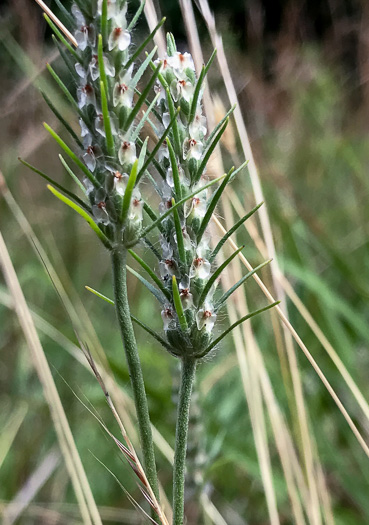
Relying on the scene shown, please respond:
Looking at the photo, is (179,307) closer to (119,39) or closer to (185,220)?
(185,220)

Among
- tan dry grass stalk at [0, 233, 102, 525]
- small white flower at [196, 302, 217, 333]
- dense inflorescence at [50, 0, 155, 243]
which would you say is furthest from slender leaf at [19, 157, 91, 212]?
tan dry grass stalk at [0, 233, 102, 525]

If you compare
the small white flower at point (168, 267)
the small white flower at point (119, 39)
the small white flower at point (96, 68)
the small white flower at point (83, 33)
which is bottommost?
the small white flower at point (168, 267)

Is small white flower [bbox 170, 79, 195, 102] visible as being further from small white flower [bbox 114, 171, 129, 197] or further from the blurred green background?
the blurred green background

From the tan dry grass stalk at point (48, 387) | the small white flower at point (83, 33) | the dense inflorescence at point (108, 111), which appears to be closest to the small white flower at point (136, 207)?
the dense inflorescence at point (108, 111)

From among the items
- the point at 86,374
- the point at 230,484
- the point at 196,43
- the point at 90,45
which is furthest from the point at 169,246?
the point at 86,374

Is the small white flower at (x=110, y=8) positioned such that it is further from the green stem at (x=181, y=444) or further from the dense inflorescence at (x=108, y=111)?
the green stem at (x=181, y=444)

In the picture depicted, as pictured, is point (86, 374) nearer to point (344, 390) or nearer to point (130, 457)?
point (344, 390)

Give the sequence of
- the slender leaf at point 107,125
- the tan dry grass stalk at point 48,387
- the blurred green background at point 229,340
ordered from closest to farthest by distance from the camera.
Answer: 1. the slender leaf at point 107,125
2. the tan dry grass stalk at point 48,387
3. the blurred green background at point 229,340
